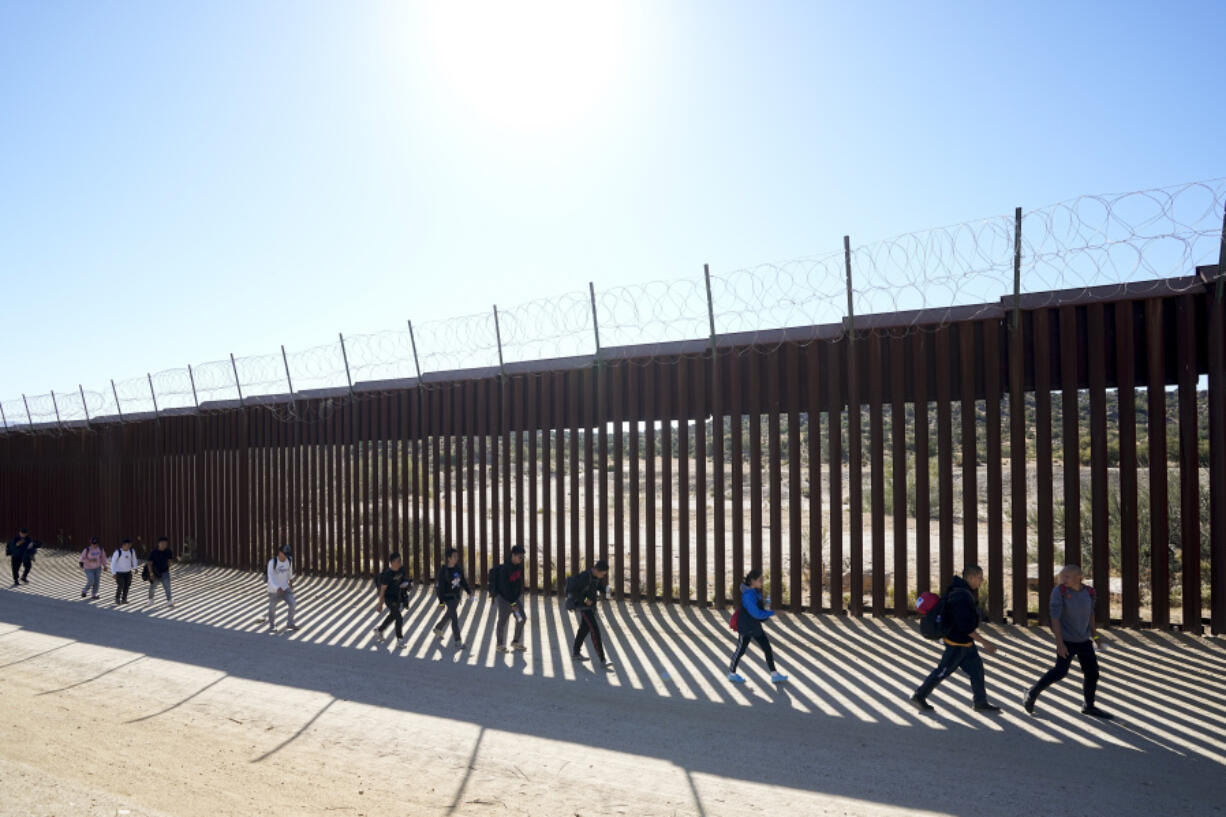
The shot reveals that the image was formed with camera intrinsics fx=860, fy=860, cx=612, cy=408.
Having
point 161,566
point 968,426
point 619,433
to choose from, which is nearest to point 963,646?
point 968,426

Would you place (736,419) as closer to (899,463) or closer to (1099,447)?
(899,463)

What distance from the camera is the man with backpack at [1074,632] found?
7.88 metres

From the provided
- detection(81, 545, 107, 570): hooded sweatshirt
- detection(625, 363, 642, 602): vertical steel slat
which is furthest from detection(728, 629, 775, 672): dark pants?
detection(81, 545, 107, 570): hooded sweatshirt

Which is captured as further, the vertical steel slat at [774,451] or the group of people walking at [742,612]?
the vertical steel slat at [774,451]

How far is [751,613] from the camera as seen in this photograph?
30.8 feet

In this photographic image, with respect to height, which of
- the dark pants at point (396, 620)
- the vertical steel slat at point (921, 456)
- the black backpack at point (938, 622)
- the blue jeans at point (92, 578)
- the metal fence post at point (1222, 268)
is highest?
the metal fence post at point (1222, 268)

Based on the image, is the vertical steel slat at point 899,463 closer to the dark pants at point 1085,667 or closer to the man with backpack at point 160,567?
the dark pants at point 1085,667

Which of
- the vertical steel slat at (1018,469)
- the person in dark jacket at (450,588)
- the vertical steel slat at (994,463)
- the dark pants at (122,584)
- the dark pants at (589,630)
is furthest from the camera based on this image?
the dark pants at (122,584)

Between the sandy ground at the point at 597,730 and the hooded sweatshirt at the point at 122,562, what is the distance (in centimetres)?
395

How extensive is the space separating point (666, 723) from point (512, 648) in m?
3.96

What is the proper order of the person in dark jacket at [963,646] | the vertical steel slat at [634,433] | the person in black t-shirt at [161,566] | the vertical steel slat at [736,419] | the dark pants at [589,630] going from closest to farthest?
the person in dark jacket at [963,646]
the dark pants at [589,630]
the vertical steel slat at [736,419]
the vertical steel slat at [634,433]
the person in black t-shirt at [161,566]

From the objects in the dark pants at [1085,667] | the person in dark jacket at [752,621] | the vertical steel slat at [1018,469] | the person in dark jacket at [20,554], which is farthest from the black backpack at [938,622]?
the person in dark jacket at [20,554]

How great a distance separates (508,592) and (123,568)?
9393 mm

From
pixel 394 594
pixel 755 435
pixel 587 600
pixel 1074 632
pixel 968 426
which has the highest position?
pixel 968 426
